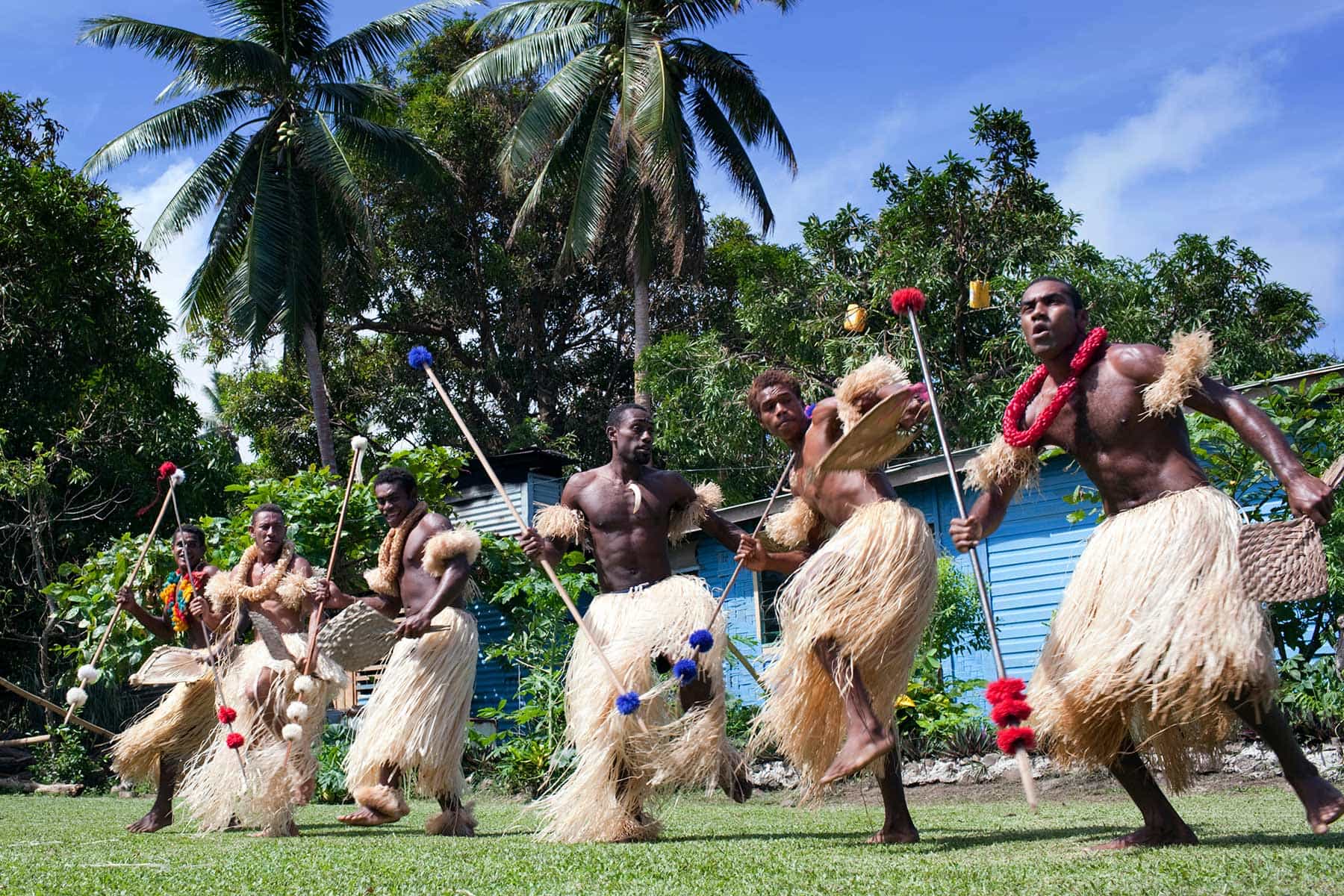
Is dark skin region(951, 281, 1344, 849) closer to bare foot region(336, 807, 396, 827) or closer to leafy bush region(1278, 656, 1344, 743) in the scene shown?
bare foot region(336, 807, 396, 827)

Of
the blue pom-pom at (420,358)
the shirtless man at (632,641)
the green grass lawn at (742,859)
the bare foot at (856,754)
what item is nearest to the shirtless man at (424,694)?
the green grass lawn at (742,859)

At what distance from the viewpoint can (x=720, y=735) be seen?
450 centimetres

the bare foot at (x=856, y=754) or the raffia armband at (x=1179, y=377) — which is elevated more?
the raffia armband at (x=1179, y=377)

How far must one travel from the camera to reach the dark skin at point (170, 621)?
5.86 metres

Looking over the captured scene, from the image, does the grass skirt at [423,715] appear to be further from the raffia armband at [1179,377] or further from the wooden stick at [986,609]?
the raffia armband at [1179,377]

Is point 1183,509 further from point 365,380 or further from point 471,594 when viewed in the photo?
point 365,380

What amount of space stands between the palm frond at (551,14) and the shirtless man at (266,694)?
43.3 ft

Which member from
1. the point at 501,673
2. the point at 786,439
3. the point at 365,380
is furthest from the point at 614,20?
the point at 786,439

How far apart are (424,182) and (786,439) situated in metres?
15.1

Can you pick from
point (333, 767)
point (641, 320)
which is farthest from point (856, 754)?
point (641, 320)

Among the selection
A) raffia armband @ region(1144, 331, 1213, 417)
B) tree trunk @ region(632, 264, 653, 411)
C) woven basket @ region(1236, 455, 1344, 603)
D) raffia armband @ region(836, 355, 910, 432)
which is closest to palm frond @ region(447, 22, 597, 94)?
tree trunk @ region(632, 264, 653, 411)

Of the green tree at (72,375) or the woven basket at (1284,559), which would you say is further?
the green tree at (72,375)

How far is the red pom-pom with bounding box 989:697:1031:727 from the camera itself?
318 centimetres

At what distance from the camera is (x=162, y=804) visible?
5.92m
